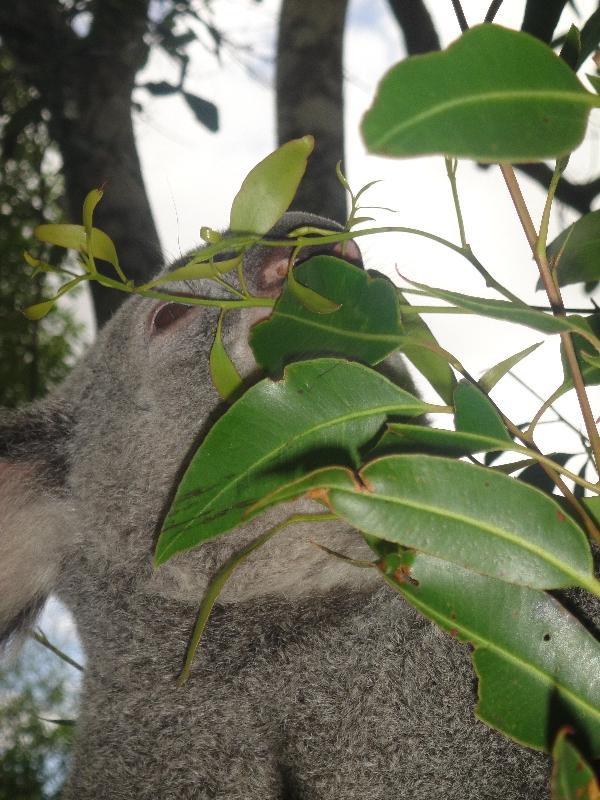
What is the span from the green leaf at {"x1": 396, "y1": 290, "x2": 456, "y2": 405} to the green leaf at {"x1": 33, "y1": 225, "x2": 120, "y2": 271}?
0.31 metres

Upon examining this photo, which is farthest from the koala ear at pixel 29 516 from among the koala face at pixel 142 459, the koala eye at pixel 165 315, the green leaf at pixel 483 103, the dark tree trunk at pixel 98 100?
the green leaf at pixel 483 103

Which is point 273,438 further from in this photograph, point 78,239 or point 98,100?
point 98,100

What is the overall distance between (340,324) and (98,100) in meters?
2.21

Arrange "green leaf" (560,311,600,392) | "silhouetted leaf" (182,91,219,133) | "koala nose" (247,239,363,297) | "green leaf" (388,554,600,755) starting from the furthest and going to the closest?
"silhouetted leaf" (182,91,219,133) → "koala nose" (247,239,363,297) → "green leaf" (560,311,600,392) → "green leaf" (388,554,600,755)

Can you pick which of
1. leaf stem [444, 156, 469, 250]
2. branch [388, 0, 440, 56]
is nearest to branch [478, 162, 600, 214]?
branch [388, 0, 440, 56]

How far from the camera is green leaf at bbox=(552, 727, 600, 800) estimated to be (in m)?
0.42

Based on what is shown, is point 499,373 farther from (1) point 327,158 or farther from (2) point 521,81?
(1) point 327,158

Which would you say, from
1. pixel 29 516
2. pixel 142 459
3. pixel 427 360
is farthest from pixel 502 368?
pixel 29 516

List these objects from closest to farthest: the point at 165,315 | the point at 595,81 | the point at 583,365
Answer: the point at 595,81, the point at 583,365, the point at 165,315

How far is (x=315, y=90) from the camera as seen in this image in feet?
7.82

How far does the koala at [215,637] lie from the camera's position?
4.25 ft

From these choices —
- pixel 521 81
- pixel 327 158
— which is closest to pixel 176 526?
pixel 521 81

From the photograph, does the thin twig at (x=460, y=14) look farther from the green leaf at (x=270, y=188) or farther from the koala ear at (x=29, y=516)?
the koala ear at (x=29, y=516)

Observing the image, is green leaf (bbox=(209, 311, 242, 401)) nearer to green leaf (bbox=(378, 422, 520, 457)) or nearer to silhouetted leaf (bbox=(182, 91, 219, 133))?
green leaf (bbox=(378, 422, 520, 457))
